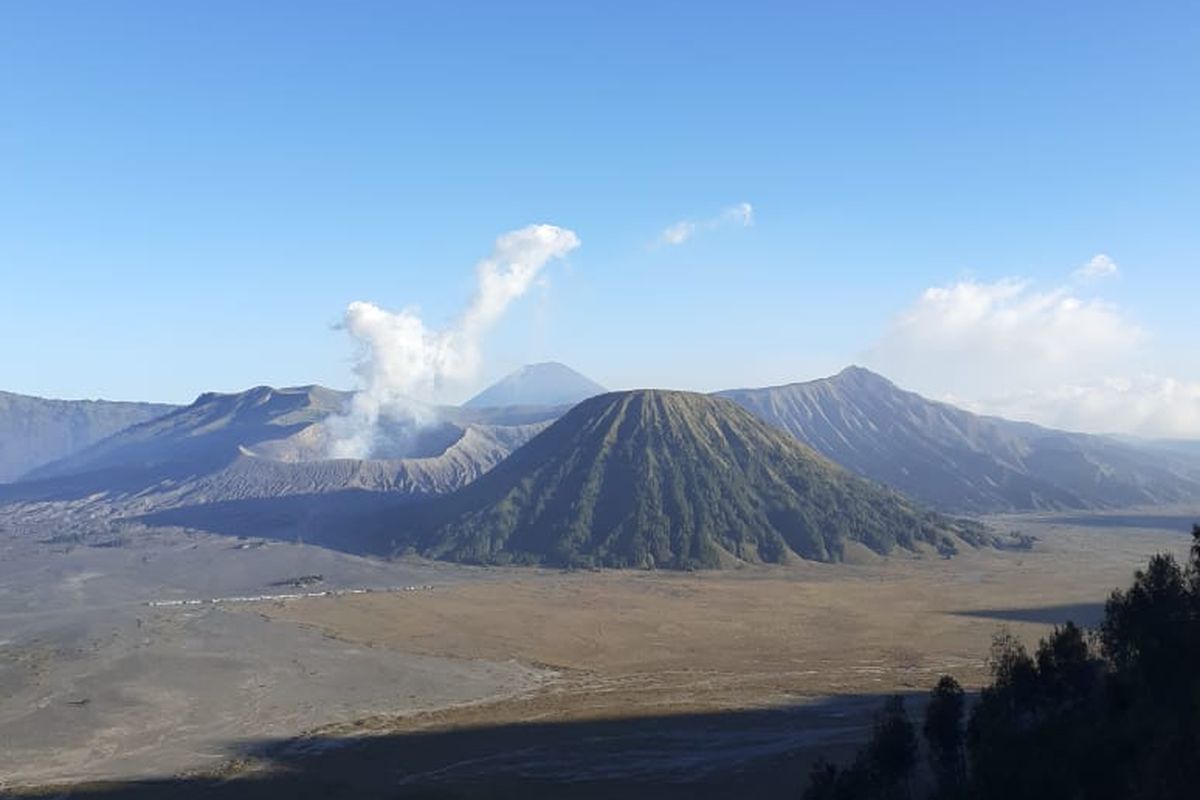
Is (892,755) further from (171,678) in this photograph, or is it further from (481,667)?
(171,678)

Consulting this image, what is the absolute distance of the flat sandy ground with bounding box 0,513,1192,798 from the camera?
65438 mm

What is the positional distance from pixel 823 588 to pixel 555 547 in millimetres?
54663

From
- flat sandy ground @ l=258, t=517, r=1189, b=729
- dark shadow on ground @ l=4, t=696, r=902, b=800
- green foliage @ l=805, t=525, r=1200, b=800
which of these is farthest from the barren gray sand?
green foliage @ l=805, t=525, r=1200, b=800

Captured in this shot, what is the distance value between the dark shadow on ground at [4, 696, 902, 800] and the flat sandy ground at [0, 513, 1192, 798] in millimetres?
241

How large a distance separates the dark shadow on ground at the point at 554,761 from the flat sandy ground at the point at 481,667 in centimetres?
24

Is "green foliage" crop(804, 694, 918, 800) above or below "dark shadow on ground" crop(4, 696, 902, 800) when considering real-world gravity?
above

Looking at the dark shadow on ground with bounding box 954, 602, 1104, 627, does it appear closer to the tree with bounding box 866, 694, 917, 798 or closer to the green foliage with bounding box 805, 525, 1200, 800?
the green foliage with bounding box 805, 525, 1200, 800

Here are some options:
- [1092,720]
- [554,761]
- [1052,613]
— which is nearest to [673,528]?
[1052,613]

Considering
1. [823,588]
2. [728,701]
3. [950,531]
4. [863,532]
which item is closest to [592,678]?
[728,701]

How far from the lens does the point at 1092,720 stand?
46.8 m

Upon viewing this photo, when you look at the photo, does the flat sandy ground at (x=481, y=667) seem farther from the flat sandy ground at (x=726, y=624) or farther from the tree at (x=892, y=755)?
the tree at (x=892, y=755)

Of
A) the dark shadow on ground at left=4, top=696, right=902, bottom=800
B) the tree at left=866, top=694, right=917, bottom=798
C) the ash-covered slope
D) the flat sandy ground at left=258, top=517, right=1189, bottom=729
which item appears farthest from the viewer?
the ash-covered slope

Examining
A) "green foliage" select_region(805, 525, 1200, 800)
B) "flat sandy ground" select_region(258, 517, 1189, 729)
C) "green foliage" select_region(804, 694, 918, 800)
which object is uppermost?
"green foliage" select_region(805, 525, 1200, 800)

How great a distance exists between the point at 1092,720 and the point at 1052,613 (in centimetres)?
8056
